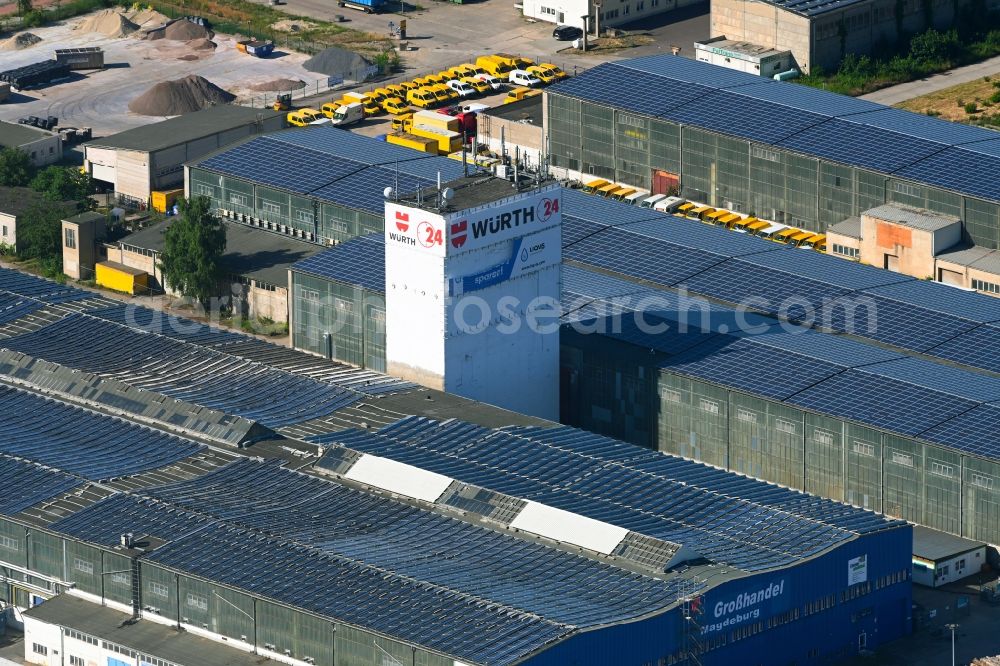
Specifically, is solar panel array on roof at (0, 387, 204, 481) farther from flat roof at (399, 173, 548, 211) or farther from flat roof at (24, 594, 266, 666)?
flat roof at (399, 173, 548, 211)

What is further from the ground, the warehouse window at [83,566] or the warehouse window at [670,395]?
the warehouse window at [670,395]

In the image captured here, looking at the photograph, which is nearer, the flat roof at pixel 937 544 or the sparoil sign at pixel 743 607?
the sparoil sign at pixel 743 607

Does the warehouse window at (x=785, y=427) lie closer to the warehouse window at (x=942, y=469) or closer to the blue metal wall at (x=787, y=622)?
the warehouse window at (x=942, y=469)

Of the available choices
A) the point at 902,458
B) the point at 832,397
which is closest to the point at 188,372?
the point at 832,397

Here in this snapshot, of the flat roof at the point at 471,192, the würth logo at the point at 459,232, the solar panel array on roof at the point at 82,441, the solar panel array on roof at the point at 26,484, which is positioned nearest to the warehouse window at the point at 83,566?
the solar panel array on roof at the point at 26,484

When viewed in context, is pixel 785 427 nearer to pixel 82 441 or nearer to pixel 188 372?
pixel 188 372

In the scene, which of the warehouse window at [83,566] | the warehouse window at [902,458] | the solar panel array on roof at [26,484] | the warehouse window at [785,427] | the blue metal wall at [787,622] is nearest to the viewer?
the blue metal wall at [787,622]

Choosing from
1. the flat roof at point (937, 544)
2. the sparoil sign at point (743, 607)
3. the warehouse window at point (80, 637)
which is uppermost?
the sparoil sign at point (743, 607)
